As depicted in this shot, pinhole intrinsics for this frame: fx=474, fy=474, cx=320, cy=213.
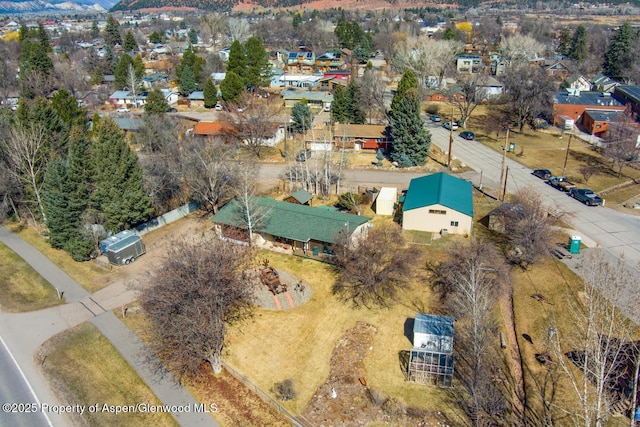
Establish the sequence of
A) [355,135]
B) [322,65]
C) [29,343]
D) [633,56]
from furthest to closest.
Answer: [322,65]
[633,56]
[355,135]
[29,343]

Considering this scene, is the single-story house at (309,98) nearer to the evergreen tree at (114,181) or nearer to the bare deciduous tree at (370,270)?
the evergreen tree at (114,181)

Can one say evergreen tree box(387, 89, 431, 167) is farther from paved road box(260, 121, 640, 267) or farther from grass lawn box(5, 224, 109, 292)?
grass lawn box(5, 224, 109, 292)

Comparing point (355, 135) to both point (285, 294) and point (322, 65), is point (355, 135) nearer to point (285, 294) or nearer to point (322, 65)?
point (285, 294)

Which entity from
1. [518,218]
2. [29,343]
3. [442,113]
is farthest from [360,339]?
[442,113]

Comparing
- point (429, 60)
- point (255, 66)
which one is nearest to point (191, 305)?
point (255, 66)

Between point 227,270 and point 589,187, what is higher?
point 227,270

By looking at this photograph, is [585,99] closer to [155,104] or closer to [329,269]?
[329,269]

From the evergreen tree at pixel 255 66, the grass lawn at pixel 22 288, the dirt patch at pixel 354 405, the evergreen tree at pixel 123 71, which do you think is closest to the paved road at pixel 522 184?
the dirt patch at pixel 354 405
